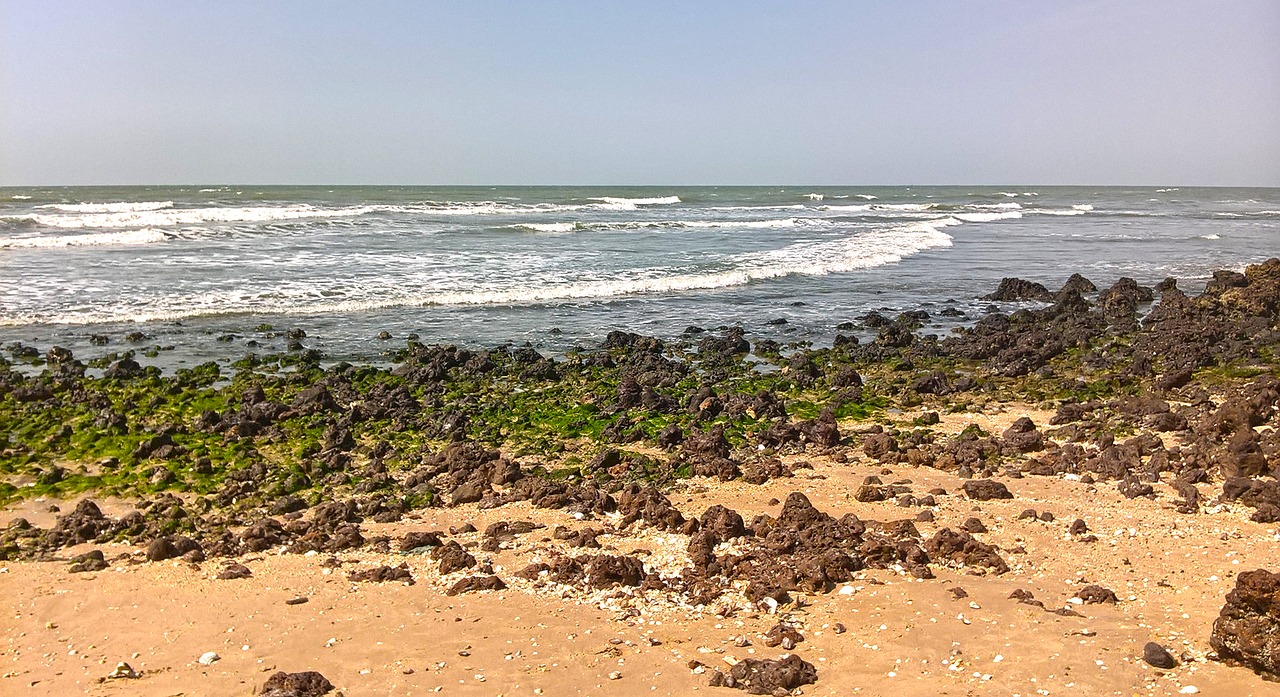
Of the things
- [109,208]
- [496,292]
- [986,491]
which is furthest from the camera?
[109,208]

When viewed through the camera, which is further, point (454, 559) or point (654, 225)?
point (654, 225)

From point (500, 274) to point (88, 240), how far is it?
750 inches

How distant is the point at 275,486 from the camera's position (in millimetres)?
8914

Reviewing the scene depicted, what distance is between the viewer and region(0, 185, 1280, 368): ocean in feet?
57.3

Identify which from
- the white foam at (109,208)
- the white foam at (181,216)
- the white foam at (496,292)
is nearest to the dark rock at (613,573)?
the white foam at (496,292)

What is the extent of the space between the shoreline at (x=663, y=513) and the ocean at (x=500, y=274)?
342 cm

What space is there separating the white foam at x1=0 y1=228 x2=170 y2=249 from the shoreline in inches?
873

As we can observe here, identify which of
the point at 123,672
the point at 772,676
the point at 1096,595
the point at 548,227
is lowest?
the point at 123,672

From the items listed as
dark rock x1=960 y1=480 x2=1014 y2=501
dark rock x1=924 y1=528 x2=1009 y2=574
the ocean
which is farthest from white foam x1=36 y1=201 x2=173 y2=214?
dark rock x1=924 y1=528 x2=1009 y2=574

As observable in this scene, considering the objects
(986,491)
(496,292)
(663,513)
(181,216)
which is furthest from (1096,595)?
(181,216)

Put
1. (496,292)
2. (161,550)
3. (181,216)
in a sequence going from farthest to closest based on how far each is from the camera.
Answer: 1. (181,216)
2. (496,292)
3. (161,550)

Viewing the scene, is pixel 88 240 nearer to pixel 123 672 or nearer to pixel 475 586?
pixel 123 672

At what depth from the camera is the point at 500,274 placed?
25.4 meters

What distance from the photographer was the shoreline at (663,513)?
565 cm
